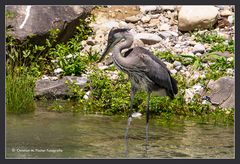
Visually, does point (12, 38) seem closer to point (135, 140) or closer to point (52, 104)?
point (52, 104)

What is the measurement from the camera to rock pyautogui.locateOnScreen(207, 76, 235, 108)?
11359 mm

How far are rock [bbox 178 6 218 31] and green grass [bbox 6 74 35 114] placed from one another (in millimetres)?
4184

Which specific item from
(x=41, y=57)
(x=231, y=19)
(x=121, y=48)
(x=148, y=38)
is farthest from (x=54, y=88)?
(x=231, y=19)

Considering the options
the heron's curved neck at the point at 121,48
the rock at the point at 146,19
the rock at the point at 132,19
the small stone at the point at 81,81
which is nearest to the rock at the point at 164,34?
the rock at the point at 146,19

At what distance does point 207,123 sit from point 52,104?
8.68ft

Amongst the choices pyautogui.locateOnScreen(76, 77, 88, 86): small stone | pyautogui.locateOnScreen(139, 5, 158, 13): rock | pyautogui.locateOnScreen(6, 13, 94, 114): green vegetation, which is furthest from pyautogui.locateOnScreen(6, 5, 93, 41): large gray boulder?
pyautogui.locateOnScreen(139, 5, 158, 13): rock

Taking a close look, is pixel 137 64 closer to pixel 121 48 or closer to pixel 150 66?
pixel 150 66

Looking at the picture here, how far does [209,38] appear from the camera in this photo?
13469 mm

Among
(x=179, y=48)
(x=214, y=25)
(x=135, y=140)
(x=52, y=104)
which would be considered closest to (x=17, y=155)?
(x=135, y=140)

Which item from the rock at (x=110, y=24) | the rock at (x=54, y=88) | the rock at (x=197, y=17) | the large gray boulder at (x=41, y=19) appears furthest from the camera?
the rock at (x=110, y=24)

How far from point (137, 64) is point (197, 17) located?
4.20 metres

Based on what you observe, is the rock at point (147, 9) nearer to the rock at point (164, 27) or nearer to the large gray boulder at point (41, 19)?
the rock at point (164, 27)

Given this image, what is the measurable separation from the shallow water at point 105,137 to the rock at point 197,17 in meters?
3.44

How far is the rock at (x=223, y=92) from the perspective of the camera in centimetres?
1136
